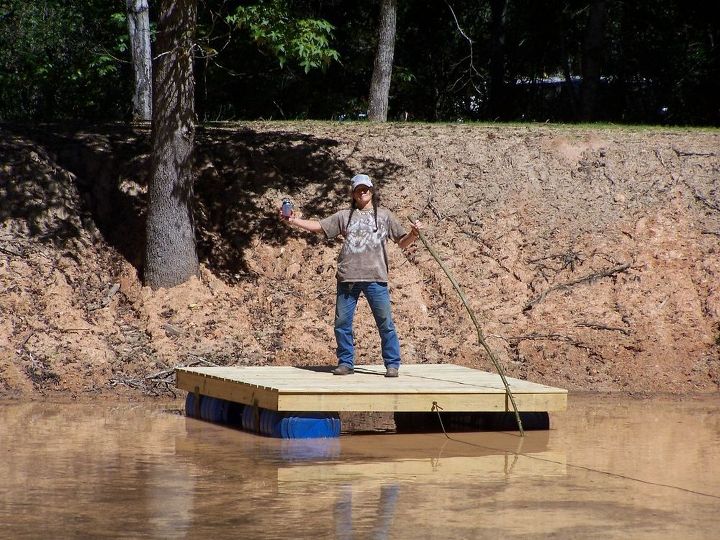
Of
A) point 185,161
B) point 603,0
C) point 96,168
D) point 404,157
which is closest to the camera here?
point 185,161

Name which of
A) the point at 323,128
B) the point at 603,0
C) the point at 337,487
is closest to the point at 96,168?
the point at 323,128

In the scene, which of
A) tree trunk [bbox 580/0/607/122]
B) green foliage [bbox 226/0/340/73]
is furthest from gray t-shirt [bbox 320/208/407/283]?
tree trunk [bbox 580/0/607/122]

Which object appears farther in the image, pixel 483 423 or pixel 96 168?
pixel 96 168

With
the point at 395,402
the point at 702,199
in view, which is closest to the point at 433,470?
the point at 395,402

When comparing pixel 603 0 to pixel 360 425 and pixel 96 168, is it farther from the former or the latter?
pixel 360 425

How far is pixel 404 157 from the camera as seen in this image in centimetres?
1889

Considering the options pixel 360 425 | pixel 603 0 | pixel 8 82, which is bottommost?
pixel 360 425

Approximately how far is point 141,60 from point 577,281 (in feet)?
32.1

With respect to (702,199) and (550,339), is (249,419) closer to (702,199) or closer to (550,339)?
(550,339)

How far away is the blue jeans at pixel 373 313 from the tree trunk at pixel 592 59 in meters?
14.0

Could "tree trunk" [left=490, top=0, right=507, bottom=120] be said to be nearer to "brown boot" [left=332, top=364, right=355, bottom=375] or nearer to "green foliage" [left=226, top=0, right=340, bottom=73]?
"green foliage" [left=226, top=0, right=340, bottom=73]

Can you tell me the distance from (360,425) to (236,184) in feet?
22.1

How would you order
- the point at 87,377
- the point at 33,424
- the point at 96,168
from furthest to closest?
the point at 96,168 → the point at 87,377 → the point at 33,424

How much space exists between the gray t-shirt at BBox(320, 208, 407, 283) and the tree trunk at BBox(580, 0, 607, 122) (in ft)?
45.7
